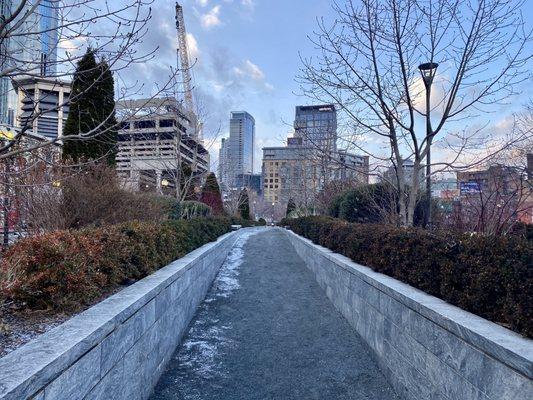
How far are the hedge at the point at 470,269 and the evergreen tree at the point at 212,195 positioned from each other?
2549 cm

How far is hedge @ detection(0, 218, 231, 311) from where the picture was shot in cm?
309

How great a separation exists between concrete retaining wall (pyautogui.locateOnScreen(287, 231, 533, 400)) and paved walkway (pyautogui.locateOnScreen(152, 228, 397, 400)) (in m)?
0.32

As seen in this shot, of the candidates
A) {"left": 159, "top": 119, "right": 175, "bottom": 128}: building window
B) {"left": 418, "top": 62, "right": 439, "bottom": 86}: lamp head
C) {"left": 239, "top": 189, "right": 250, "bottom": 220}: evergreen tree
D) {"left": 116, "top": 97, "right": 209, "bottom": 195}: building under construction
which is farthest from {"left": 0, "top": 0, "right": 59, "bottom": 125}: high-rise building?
{"left": 239, "top": 189, "right": 250, "bottom": 220}: evergreen tree

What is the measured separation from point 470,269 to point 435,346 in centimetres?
67

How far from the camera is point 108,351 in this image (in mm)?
2732

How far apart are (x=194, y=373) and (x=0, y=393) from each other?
2806 mm

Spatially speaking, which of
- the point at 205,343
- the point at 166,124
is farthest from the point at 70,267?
the point at 166,124

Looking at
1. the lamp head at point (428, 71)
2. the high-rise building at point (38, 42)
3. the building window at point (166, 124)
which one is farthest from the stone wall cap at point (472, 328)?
the building window at point (166, 124)

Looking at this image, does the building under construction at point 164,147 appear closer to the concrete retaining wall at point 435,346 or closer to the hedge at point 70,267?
the hedge at point 70,267

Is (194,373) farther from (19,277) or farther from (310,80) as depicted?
(310,80)

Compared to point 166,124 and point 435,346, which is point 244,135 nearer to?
point 166,124

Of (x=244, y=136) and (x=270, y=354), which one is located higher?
(x=244, y=136)

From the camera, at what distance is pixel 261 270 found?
10445 mm

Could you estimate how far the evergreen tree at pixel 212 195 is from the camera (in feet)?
99.4
